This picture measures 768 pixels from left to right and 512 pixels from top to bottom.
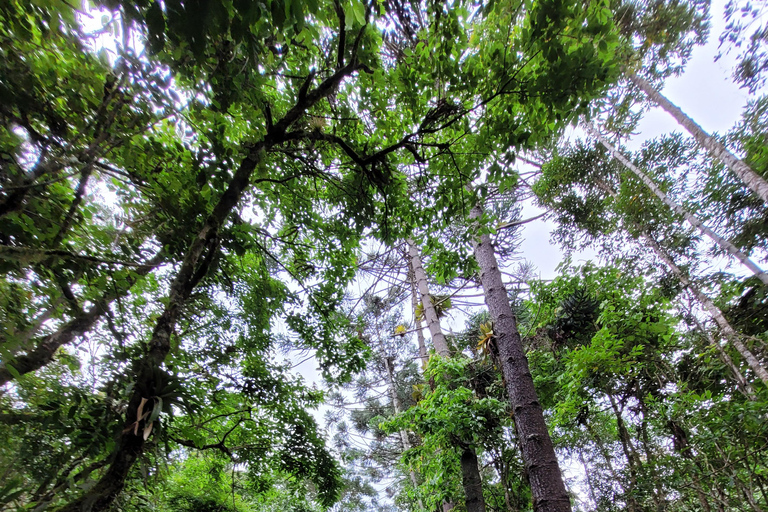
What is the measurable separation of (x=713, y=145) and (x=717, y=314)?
2.53 meters

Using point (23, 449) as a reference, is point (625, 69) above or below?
above

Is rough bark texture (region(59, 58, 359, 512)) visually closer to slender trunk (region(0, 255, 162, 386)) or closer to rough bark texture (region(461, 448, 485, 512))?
slender trunk (region(0, 255, 162, 386))

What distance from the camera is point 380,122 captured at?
8.77 feet

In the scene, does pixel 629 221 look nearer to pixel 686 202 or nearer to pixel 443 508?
pixel 686 202

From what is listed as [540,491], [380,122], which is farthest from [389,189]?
[540,491]

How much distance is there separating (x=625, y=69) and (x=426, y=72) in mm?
5356

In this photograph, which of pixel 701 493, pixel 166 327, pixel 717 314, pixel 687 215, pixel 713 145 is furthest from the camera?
pixel 687 215

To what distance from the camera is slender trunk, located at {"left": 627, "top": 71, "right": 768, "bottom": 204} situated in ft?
12.5

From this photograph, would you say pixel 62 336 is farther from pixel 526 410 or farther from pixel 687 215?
pixel 687 215

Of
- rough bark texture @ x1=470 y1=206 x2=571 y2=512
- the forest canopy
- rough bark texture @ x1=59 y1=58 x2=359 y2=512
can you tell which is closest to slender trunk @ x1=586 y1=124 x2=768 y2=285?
the forest canopy

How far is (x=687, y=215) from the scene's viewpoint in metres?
5.33

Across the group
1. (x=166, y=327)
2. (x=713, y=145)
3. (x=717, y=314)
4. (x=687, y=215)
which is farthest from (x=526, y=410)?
(x=687, y=215)

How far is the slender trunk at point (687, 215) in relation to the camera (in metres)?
4.38

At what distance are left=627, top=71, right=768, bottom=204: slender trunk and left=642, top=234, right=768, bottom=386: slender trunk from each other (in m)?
1.68
